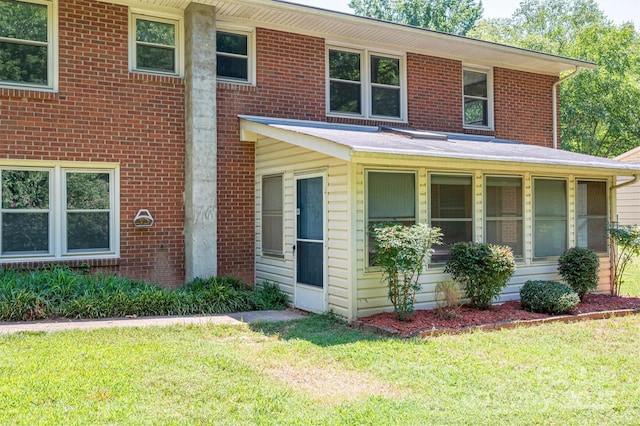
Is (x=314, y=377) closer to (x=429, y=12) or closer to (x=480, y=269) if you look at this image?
(x=480, y=269)

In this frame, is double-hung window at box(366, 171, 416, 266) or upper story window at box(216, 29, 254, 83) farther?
upper story window at box(216, 29, 254, 83)

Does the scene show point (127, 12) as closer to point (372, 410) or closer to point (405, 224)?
point (405, 224)

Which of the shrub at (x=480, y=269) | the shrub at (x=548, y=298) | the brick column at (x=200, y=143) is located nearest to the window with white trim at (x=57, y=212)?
the brick column at (x=200, y=143)

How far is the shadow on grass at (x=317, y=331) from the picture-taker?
677 cm

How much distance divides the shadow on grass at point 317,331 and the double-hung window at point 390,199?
104 cm

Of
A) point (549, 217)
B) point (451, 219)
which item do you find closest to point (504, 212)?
point (549, 217)

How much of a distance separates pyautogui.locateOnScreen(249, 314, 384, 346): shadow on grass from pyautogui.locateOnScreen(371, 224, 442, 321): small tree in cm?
80

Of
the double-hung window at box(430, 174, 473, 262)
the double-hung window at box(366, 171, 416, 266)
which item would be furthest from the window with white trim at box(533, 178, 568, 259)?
the double-hung window at box(366, 171, 416, 266)

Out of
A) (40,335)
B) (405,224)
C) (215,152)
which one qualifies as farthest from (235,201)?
(40,335)

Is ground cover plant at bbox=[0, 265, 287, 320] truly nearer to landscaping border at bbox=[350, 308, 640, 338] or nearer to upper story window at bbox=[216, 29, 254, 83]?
landscaping border at bbox=[350, 308, 640, 338]

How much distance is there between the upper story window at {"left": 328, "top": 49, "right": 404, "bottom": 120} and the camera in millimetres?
11266

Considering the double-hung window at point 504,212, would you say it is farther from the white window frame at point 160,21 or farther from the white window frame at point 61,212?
the white window frame at point 61,212

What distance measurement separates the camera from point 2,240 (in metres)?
8.65

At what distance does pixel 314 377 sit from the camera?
5.31 metres
